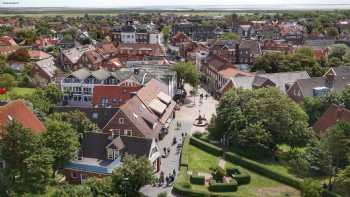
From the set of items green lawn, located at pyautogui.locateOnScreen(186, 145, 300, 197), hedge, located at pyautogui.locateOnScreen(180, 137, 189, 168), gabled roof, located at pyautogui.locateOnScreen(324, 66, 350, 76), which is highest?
gabled roof, located at pyautogui.locateOnScreen(324, 66, 350, 76)

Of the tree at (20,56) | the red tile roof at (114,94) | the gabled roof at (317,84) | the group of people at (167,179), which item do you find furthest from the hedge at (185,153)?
the tree at (20,56)

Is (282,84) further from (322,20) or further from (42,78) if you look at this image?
(322,20)

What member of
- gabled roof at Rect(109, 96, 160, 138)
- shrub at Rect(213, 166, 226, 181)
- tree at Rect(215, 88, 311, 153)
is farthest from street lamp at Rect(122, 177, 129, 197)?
tree at Rect(215, 88, 311, 153)

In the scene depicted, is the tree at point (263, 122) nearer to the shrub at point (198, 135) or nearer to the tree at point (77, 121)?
the shrub at point (198, 135)

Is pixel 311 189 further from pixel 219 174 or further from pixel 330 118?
pixel 330 118

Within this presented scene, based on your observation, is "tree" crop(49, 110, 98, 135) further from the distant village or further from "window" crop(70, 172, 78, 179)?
"window" crop(70, 172, 78, 179)

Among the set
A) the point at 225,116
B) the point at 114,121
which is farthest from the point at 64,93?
the point at 225,116
